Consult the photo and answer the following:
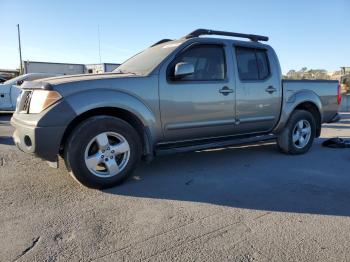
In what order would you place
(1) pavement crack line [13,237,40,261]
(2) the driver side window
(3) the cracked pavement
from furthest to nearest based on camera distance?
(2) the driver side window → (3) the cracked pavement → (1) pavement crack line [13,237,40,261]

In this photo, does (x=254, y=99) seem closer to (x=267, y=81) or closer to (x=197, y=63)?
(x=267, y=81)

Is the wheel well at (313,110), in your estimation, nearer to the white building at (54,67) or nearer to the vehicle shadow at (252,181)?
the vehicle shadow at (252,181)

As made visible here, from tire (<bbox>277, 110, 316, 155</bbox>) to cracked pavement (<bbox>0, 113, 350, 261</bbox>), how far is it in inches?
29.6

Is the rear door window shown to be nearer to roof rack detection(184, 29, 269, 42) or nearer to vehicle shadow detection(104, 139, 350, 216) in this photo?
roof rack detection(184, 29, 269, 42)

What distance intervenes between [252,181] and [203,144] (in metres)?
0.88

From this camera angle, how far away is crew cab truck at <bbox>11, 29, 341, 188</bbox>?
13.5 feet

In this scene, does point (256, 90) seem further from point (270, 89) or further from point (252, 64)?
point (252, 64)

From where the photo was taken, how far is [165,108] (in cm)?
471

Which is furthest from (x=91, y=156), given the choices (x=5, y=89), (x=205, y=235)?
(x=5, y=89)

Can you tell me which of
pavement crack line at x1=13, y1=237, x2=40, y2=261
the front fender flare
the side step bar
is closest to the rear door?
the side step bar

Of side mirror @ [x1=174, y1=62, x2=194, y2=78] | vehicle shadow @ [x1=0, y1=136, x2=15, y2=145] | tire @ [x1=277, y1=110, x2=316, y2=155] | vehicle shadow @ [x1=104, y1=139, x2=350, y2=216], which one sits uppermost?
side mirror @ [x1=174, y1=62, x2=194, y2=78]

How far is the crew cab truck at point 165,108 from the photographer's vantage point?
13.5 feet

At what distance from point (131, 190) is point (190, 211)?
0.93 metres

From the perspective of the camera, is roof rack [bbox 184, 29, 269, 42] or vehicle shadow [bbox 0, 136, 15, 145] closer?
roof rack [bbox 184, 29, 269, 42]
